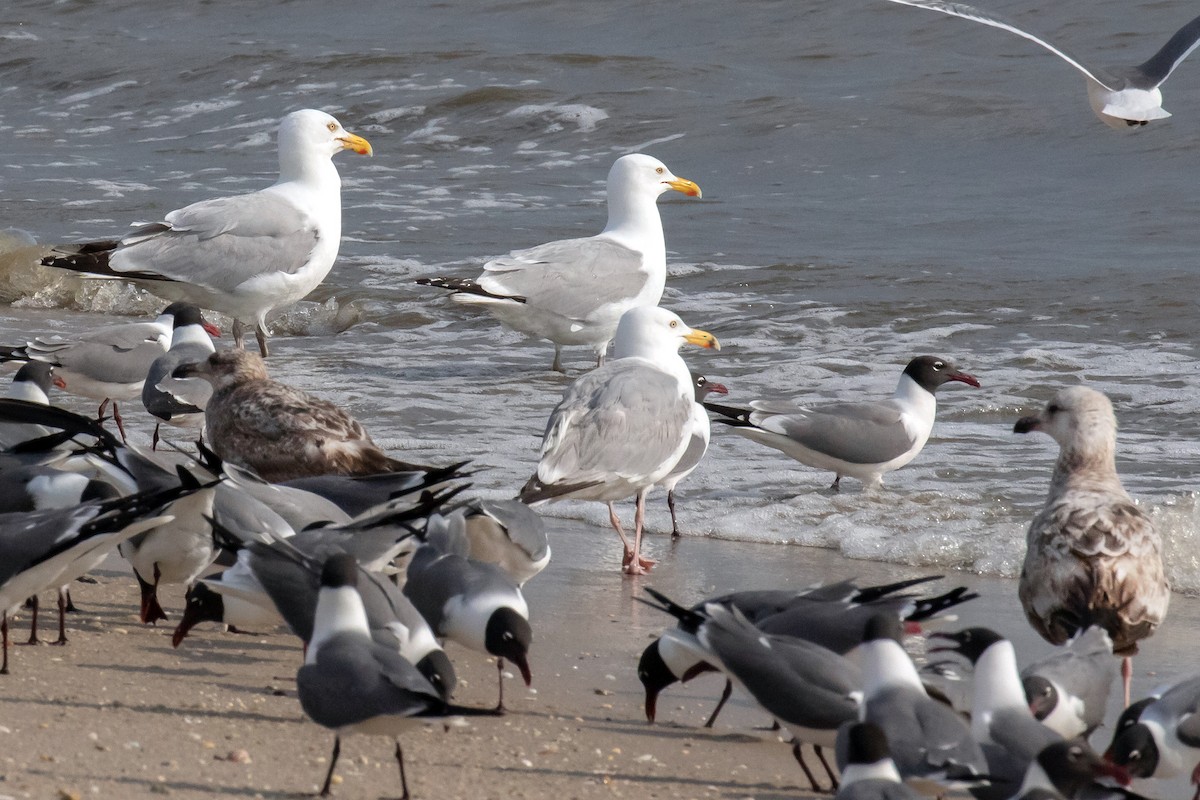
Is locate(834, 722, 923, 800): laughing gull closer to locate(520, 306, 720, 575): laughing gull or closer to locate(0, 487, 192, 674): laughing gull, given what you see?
locate(0, 487, 192, 674): laughing gull

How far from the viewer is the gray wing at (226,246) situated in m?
9.41

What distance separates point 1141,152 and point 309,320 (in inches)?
304

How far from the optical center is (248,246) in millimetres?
9430

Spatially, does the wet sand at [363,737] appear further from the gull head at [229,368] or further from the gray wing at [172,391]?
the gray wing at [172,391]

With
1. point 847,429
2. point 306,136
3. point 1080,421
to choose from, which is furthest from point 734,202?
point 1080,421

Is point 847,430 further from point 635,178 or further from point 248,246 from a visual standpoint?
point 248,246

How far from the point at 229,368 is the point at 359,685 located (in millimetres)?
3130

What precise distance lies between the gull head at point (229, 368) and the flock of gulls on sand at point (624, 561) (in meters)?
0.01

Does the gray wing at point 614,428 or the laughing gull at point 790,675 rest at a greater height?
the laughing gull at point 790,675

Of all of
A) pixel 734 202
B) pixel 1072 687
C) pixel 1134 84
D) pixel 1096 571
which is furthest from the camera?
pixel 734 202

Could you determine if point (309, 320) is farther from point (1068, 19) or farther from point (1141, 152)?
point (1068, 19)

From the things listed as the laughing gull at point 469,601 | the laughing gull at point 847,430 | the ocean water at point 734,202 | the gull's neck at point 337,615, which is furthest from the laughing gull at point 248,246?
the gull's neck at point 337,615

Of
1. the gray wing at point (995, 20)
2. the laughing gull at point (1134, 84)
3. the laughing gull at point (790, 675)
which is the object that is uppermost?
the gray wing at point (995, 20)

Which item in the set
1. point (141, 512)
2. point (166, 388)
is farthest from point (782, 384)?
point (141, 512)
